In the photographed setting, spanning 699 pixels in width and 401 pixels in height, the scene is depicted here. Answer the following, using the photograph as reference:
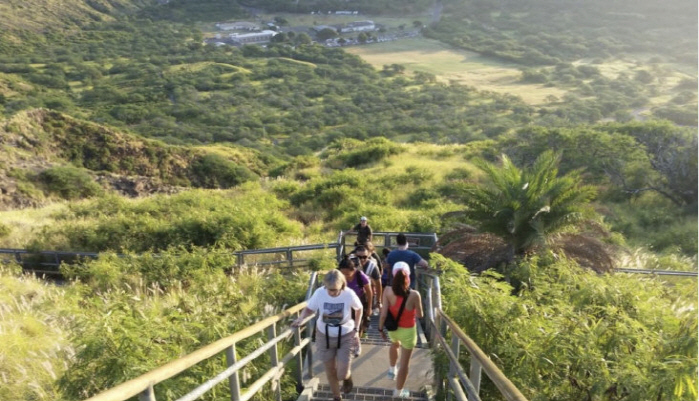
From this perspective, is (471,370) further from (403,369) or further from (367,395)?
(367,395)

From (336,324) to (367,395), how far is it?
116 centimetres

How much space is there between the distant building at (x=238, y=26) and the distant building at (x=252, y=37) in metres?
7.54

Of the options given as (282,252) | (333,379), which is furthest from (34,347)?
(282,252)

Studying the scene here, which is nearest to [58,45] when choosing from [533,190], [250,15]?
[250,15]

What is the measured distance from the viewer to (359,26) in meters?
149

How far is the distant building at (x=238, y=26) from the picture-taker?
138125mm

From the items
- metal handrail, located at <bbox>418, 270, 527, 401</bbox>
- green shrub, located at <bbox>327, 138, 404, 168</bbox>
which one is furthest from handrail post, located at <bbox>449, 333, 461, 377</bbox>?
green shrub, located at <bbox>327, 138, 404, 168</bbox>

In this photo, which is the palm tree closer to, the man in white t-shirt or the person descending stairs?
the person descending stairs

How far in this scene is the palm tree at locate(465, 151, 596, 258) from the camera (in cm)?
970

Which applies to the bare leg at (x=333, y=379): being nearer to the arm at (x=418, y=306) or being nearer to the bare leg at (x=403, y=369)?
the bare leg at (x=403, y=369)

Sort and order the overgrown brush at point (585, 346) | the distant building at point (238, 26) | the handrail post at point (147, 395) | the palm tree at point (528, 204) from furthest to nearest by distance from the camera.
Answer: the distant building at point (238, 26), the palm tree at point (528, 204), the overgrown brush at point (585, 346), the handrail post at point (147, 395)

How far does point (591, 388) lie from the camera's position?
388 centimetres

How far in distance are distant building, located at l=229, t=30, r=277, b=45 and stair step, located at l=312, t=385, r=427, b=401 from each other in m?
128

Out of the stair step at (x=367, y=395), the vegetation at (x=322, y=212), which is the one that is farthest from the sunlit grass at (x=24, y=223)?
the stair step at (x=367, y=395)
